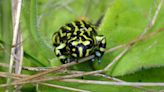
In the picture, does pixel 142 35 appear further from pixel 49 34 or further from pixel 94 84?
pixel 49 34

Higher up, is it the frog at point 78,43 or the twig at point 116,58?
the frog at point 78,43

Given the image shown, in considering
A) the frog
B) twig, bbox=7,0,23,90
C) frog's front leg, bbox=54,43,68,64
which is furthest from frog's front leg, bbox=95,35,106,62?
twig, bbox=7,0,23,90

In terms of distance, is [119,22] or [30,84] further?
[119,22]

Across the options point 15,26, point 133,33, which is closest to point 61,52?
point 15,26

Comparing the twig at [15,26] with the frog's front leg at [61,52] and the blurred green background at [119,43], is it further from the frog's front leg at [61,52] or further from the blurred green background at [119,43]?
the frog's front leg at [61,52]

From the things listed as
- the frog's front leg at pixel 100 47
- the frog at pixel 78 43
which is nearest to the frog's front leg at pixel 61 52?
the frog at pixel 78 43

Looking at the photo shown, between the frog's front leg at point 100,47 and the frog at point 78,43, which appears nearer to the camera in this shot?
the frog at point 78,43

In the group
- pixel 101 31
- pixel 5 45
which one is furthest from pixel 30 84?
pixel 101 31

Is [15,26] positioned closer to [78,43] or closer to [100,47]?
[78,43]

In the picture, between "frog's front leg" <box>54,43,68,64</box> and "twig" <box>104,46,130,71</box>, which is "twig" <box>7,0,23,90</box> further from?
"twig" <box>104,46,130,71</box>
